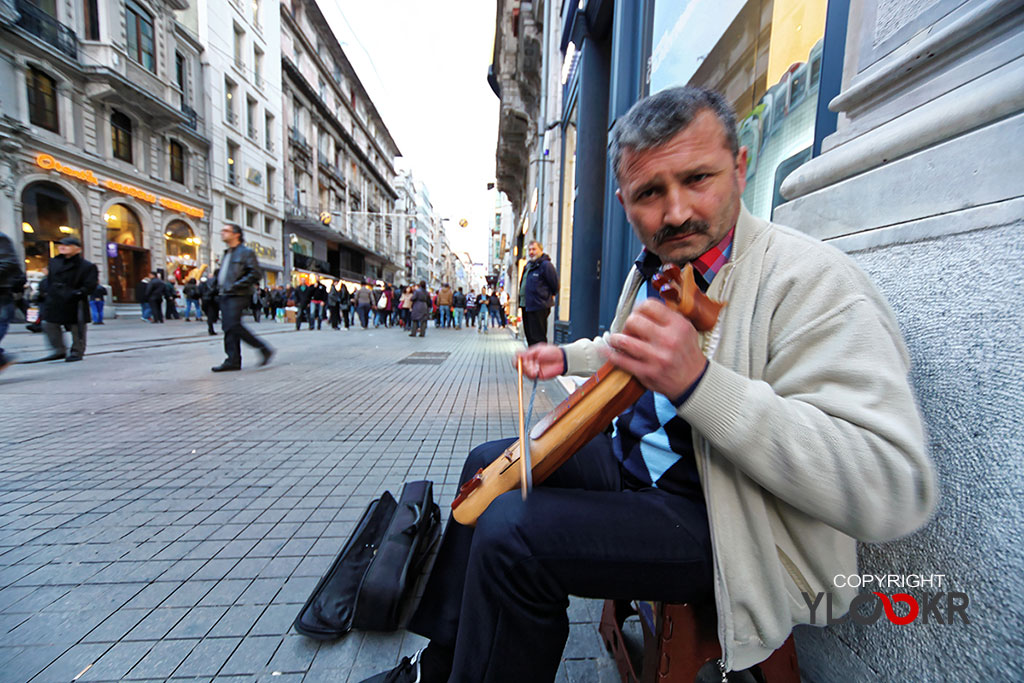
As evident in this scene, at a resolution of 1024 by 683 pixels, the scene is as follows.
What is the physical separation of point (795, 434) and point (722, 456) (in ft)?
0.60

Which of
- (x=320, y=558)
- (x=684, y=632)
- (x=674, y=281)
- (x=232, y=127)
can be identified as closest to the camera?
(x=674, y=281)

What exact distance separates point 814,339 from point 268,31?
37.5m

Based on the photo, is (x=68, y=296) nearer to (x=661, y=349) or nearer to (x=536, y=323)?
(x=536, y=323)

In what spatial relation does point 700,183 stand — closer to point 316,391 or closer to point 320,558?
point 320,558

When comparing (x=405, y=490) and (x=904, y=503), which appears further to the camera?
(x=405, y=490)

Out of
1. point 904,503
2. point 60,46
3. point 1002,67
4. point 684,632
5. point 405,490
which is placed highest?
point 60,46

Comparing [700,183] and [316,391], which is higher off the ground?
[700,183]

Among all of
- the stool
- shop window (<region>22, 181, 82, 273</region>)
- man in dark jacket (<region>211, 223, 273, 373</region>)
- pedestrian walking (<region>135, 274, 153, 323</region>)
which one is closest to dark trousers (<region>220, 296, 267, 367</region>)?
man in dark jacket (<region>211, 223, 273, 373</region>)

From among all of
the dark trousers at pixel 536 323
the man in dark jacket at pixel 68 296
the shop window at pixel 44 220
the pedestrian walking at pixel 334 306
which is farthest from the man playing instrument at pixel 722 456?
the shop window at pixel 44 220

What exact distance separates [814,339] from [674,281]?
0.28m

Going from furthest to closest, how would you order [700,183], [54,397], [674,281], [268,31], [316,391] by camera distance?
1. [268,31]
2. [316,391]
3. [54,397]
4. [700,183]
5. [674,281]

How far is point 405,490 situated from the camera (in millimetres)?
2191

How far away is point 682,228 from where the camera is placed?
1.11 m

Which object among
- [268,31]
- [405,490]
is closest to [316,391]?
[405,490]
